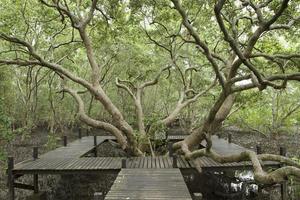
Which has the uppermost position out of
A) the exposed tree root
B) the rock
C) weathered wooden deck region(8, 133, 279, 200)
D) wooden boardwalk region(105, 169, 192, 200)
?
the exposed tree root

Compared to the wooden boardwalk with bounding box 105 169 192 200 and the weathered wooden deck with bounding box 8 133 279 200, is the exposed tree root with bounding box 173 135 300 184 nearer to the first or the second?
the weathered wooden deck with bounding box 8 133 279 200

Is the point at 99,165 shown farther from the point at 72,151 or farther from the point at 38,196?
the point at 72,151

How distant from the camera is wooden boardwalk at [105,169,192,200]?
6977mm

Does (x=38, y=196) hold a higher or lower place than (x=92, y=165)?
lower

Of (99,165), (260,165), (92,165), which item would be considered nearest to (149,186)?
(260,165)

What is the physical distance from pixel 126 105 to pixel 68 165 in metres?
16.4

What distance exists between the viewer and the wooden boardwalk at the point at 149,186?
275 inches

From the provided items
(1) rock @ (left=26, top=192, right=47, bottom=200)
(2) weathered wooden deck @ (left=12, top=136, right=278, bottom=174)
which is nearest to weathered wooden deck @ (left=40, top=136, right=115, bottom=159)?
(2) weathered wooden deck @ (left=12, top=136, right=278, bottom=174)

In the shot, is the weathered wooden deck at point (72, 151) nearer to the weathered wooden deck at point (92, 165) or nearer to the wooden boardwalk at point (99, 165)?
the weathered wooden deck at point (92, 165)

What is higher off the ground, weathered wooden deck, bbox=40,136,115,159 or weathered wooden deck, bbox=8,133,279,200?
weathered wooden deck, bbox=40,136,115,159

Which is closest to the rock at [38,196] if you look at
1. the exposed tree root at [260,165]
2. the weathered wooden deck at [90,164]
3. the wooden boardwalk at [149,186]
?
the weathered wooden deck at [90,164]

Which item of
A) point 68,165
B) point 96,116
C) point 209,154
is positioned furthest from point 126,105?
point 209,154

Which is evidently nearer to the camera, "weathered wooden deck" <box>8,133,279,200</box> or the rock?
"weathered wooden deck" <box>8,133,279,200</box>

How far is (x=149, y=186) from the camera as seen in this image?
305 inches
